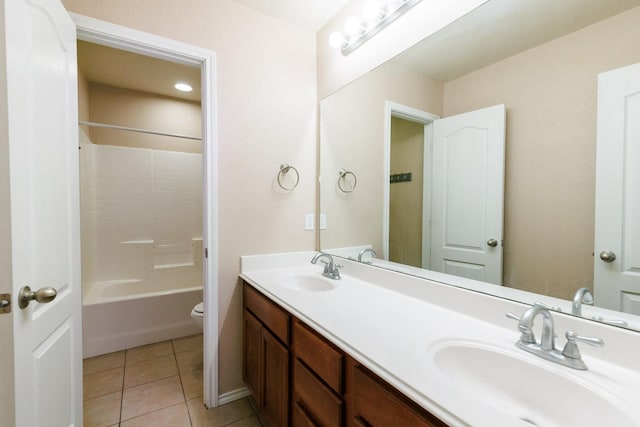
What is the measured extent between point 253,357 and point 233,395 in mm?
398

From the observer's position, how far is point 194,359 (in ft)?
7.27

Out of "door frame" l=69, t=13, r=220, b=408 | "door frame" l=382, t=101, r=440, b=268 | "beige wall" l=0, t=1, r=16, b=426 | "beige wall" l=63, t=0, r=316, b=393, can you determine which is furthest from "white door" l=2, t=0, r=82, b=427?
"door frame" l=382, t=101, r=440, b=268

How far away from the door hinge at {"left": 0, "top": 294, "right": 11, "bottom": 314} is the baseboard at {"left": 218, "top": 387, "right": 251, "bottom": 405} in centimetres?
126

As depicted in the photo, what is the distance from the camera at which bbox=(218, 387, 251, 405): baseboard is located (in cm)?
171

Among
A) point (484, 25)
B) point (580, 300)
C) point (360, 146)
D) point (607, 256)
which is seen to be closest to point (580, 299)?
point (580, 300)

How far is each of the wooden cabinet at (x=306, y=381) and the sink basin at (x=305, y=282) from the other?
205 mm

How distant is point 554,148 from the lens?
90 centimetres

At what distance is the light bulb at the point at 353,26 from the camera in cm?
158

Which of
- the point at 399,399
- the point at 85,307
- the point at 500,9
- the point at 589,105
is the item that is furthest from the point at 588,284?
the point at 85,307

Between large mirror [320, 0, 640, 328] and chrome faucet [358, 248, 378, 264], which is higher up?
large mirror [320, 0, 640, 328]

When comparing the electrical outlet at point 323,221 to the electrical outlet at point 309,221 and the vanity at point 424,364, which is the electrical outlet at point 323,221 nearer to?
the electrical outlet at point 309,221

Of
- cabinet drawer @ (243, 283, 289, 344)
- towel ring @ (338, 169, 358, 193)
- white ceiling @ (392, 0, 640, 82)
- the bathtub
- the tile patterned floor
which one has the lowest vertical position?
the tile patterned floor

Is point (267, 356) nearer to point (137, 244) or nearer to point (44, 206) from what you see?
point (44, 206)

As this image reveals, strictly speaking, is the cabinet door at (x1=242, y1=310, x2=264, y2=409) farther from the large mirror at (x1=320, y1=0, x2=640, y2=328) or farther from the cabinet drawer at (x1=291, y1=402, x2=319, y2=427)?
the large mirror at (x1=320, y1=0, x2=640, y2=328)
